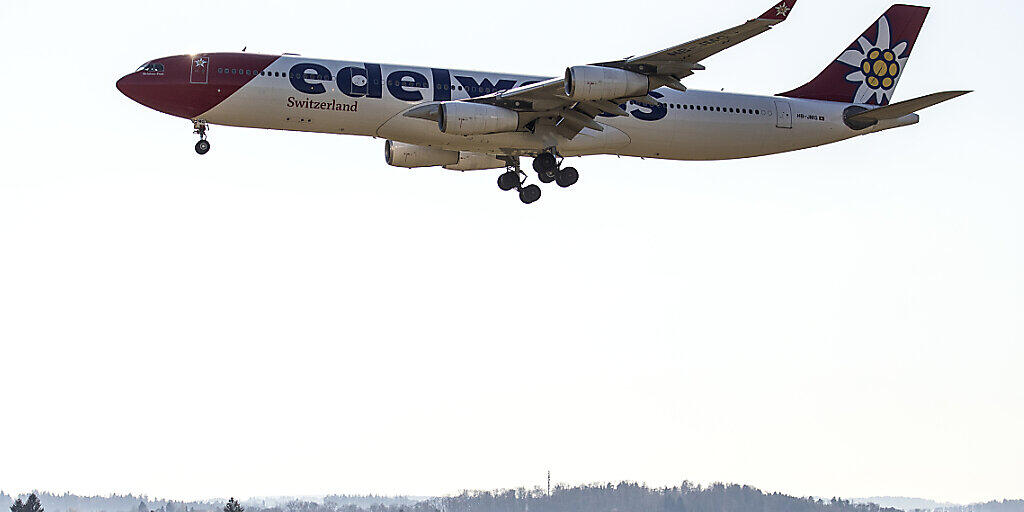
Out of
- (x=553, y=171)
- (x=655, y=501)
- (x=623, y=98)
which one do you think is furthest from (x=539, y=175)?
(x=655, y=501)

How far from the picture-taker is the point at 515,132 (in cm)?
5006

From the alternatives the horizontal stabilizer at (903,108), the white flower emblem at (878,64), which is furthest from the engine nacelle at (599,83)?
the white flower emblem at (878,64)

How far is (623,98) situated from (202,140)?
15.0m

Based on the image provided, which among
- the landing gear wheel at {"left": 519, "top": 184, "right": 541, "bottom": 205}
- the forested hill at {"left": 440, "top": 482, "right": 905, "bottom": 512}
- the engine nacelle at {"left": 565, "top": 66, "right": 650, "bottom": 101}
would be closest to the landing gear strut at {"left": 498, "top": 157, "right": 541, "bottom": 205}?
the landing gear wheel at {"left": 519, "top": 184, "right": 541, "bottom": 205}

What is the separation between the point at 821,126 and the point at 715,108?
5.11 meters

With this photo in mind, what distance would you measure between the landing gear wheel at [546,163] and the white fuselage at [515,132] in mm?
490

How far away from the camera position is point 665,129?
5231 cm

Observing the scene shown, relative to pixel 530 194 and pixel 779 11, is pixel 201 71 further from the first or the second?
pixel 779 11

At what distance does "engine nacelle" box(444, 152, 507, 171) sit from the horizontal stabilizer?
45.9 feet

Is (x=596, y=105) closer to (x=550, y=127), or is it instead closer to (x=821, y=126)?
(x=550, y=127)

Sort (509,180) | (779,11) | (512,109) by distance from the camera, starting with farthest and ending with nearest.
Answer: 1. (509,180)
2. (512,109)
3. (779,11)

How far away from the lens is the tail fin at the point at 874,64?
2302 inches

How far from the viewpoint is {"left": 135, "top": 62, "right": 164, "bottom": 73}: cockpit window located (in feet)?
163

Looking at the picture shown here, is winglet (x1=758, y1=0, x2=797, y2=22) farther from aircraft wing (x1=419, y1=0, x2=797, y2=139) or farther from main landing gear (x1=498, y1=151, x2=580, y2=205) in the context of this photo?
main landing gear (x1=498, y1=151, x2=580, y2=205)
